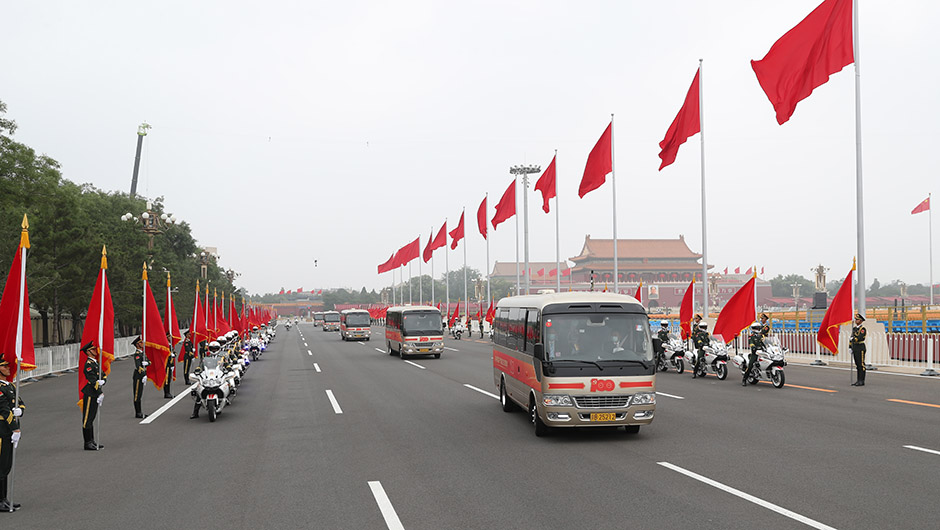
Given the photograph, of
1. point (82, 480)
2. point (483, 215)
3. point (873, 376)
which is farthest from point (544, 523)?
point (483, 215)

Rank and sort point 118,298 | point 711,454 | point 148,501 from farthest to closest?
point 118,298
point 711,454
point 148,501

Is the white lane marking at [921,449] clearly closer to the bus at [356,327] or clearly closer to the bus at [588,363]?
the bus at [588,363]

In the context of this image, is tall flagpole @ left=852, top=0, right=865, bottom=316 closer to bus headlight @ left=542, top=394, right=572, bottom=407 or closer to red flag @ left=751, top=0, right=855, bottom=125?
red flag @ left=751, top=0, right=855, bottom=125

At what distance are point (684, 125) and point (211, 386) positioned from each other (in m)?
18.5

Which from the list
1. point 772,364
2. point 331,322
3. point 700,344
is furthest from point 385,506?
point 331,322

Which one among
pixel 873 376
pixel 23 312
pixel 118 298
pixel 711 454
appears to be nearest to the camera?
pixel 23 312

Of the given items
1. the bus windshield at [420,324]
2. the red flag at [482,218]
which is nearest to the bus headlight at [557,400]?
the bus windshield at [420,324]

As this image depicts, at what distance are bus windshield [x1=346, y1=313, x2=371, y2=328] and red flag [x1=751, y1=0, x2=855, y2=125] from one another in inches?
1468

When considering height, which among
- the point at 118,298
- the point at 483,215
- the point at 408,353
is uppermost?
the point at 483,215

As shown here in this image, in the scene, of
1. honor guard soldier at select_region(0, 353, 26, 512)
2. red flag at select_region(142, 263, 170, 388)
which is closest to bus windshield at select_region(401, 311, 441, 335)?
red flag at select_region(142, 263, 170, 388)

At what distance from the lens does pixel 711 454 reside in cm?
960

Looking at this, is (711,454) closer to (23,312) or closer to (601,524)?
(601,524)

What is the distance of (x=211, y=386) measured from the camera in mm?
13883

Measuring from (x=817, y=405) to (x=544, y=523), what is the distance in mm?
9919
